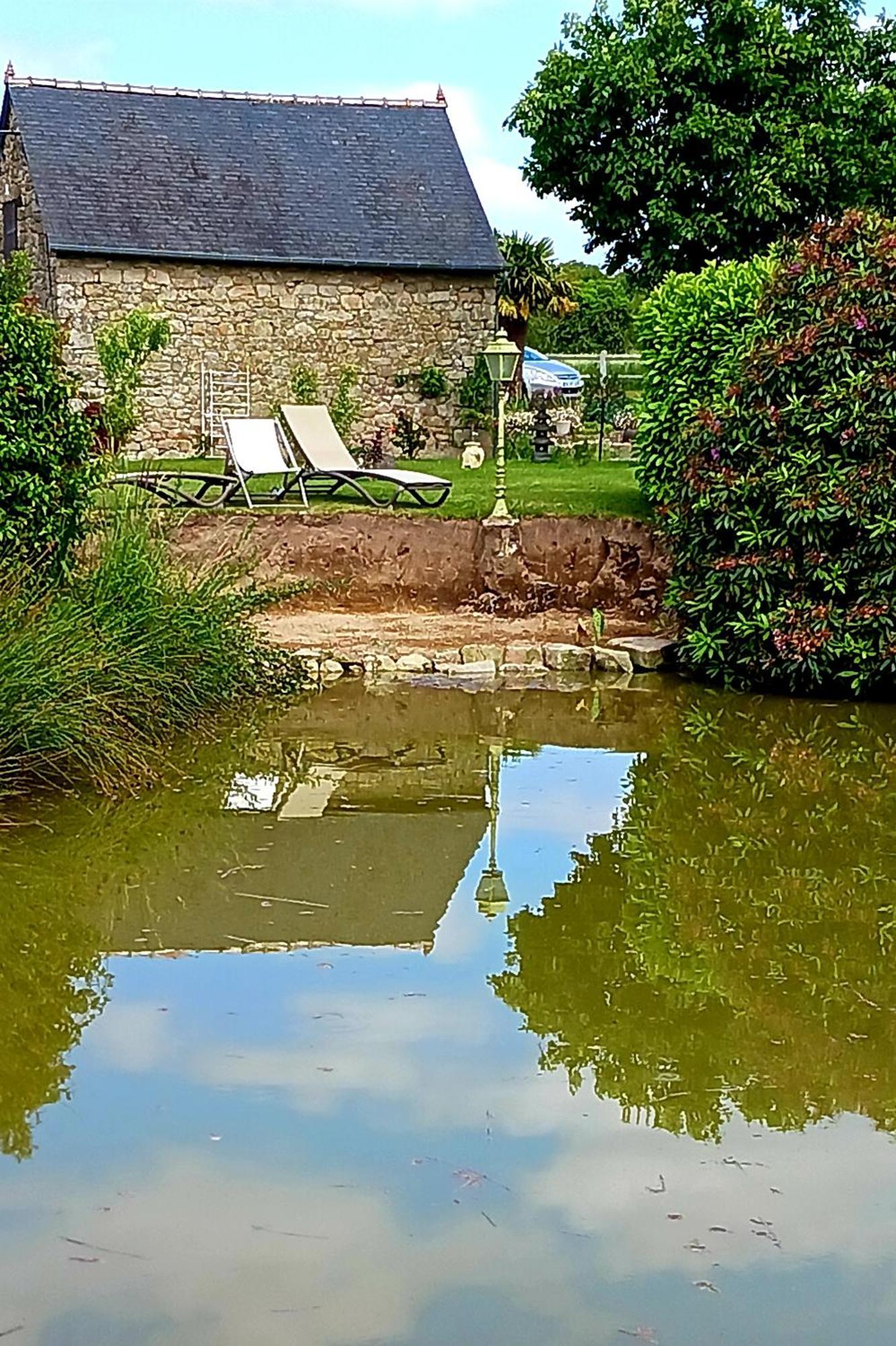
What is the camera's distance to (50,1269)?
3520 millimetres

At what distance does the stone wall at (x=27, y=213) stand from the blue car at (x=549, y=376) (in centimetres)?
885

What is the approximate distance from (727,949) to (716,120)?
51.1 feet

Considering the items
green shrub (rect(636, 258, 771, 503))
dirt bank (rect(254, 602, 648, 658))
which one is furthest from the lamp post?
green shrub (rect(636, 258, 771, 503))

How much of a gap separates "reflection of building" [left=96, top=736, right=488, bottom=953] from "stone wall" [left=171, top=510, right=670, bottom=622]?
4.17 m

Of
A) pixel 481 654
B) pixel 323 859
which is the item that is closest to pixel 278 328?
pixel 481 654

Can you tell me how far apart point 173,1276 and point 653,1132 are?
1.36m

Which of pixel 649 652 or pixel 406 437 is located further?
pixel 406 437

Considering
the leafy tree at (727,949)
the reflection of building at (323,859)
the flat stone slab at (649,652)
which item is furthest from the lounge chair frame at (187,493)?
the leafy tree at (727,949)

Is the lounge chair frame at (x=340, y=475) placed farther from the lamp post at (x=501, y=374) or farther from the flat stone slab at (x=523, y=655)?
the flat stone slab at (x=523, y=655)

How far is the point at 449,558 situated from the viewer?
516 inches

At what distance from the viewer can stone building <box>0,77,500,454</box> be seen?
70.1 ft

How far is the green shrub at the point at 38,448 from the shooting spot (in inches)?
367

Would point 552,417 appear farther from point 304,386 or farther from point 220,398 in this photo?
point 220,398

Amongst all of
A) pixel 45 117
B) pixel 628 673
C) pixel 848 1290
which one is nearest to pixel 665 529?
pixel 628 673
